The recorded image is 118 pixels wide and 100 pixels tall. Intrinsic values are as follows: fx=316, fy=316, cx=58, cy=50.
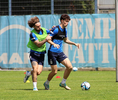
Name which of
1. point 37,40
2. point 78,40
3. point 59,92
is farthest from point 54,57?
point 78,40

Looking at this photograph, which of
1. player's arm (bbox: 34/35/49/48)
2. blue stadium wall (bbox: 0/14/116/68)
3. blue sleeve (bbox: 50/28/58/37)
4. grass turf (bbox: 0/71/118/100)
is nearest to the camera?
grass turf (bbox: 0/71/118/100)

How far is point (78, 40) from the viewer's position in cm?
1648

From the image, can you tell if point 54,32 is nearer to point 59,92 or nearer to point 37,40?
point 37,40

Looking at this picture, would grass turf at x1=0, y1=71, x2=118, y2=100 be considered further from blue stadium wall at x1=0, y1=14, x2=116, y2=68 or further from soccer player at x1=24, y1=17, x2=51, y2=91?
blue stadium wall at x1=0, y1=14, x2=116, y2=68

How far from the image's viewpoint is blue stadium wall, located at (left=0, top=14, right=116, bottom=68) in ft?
53.7

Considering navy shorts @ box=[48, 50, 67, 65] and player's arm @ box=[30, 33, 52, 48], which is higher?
player's arm @ box=[30, 33, 52, 48]

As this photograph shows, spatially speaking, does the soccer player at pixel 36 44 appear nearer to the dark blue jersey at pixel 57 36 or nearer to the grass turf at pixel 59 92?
the dark blue jersey at pixel 57 36

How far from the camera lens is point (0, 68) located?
16859 millimetres

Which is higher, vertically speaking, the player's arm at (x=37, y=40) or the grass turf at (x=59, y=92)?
the player's arm at (x=37, y=40)

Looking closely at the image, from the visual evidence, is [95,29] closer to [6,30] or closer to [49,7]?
[49,7]

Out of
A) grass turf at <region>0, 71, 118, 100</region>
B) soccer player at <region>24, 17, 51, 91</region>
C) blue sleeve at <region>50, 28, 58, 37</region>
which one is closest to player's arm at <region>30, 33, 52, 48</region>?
soccer player at <region>24, 17, 51, 91</region>

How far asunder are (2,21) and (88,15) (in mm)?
4610

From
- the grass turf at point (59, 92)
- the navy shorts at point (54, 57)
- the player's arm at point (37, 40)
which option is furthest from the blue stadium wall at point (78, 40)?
the player's arm at point (37, 40)

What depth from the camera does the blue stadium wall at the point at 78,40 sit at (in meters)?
16.4
